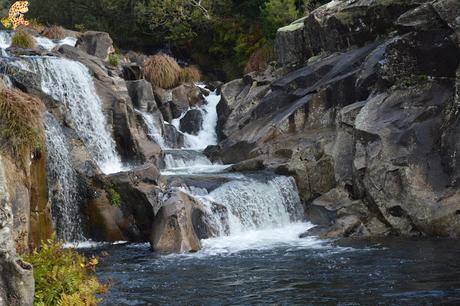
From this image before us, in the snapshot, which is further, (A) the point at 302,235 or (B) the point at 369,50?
(B) the point at 369,50

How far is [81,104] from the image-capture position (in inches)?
806

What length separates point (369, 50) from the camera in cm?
2092

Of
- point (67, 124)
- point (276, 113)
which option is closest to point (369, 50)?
point (276, 113)

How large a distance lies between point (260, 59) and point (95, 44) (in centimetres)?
793

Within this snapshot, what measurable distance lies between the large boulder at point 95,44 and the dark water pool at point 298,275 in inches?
633

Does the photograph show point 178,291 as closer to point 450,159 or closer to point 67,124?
point 450,159

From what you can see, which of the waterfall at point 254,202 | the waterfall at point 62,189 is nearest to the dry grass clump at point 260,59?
the waterfall at point 254,202

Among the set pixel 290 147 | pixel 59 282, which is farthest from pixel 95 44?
pixel 59 282

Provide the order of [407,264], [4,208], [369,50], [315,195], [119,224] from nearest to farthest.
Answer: [4,208], [407,264], [119,224], [315,195], [369,50]

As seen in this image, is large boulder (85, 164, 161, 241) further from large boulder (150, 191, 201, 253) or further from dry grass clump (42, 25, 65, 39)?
dry grass clump (42, 25, 65, 39)

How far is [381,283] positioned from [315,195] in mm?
8105

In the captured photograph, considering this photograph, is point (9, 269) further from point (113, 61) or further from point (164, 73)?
point (164, 73)

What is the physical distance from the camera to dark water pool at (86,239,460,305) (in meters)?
8.91

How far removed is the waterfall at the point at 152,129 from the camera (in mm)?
23234
